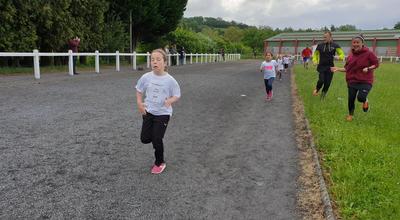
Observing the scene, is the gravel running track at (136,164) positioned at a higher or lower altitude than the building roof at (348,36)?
lower

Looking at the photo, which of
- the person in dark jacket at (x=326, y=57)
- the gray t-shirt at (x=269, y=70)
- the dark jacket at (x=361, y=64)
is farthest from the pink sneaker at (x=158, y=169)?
the gray t-shirt at (x=269, y=70)

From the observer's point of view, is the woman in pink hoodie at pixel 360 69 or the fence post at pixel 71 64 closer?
the woman in pink hoodie at pixel 360 69

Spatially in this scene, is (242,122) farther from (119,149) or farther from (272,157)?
(119,149)

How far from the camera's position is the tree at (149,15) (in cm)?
2969

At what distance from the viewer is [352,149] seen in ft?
19.5

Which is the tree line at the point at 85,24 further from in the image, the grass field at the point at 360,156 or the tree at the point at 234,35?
the tree at the point at 234,35

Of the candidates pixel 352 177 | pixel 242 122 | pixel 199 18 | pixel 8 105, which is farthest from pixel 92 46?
pixel 199 18

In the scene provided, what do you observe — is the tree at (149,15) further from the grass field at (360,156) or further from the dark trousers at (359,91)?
the dark trousers at (359,91)

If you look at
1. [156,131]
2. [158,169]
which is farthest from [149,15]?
[158,169]

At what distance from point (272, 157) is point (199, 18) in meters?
190

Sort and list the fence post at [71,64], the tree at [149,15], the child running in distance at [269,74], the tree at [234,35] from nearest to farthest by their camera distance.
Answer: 1. the child running in distance at [269,74]
2. the fence post at [71,64]
3. the tree at [149,15]
4. the tree at [234,35]

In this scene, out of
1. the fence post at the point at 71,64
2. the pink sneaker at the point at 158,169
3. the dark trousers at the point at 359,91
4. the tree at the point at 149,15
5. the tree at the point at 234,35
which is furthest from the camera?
the tree at the point at 234,35

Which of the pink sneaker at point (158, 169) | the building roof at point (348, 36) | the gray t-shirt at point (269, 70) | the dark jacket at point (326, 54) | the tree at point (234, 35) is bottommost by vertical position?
the pink sneaker at point (158, 169)

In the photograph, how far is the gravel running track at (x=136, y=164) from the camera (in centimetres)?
383
